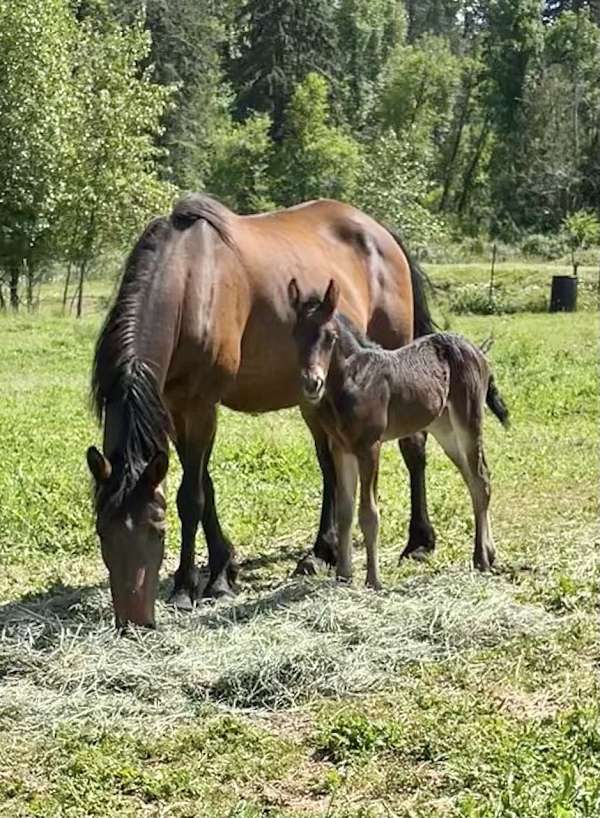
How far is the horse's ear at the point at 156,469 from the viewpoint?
14.8 feet

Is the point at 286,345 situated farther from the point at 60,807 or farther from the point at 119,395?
the point at 60,807

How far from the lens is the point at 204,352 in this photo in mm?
5418

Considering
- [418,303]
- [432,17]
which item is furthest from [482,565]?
[432,17]

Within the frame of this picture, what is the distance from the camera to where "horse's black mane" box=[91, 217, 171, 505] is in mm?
4547

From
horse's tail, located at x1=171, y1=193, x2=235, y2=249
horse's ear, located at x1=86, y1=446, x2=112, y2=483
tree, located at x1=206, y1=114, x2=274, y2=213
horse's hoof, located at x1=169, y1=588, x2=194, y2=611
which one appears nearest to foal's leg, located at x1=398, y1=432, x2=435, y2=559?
horse's hoof, located at x1=169, y1=588, x2=194, y2=611

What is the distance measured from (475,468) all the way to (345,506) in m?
0.80

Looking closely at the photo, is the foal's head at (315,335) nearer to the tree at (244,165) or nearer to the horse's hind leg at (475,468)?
the horse's hind leg at (475,468)

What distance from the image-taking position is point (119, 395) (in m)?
4.73

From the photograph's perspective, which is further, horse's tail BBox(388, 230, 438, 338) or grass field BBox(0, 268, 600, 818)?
horse's tail BBox(388, 230, 438, 338)

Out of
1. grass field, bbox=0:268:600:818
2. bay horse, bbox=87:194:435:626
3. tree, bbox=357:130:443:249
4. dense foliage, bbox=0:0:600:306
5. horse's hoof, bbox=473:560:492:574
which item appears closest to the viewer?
grass field, bbox=0:268:600:818

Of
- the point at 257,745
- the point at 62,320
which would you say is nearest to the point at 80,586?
the point at 257,745

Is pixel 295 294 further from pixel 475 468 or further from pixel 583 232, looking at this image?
pixel 583 232

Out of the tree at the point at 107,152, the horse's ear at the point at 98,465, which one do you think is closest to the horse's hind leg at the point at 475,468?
the horse's ear at the point at 98,465

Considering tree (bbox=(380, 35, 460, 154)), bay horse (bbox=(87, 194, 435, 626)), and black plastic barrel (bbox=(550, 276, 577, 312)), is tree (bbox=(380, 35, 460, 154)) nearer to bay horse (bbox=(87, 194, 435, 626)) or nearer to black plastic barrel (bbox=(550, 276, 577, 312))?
black plastic barrel (bbox=(550, 276, 577, 312))
